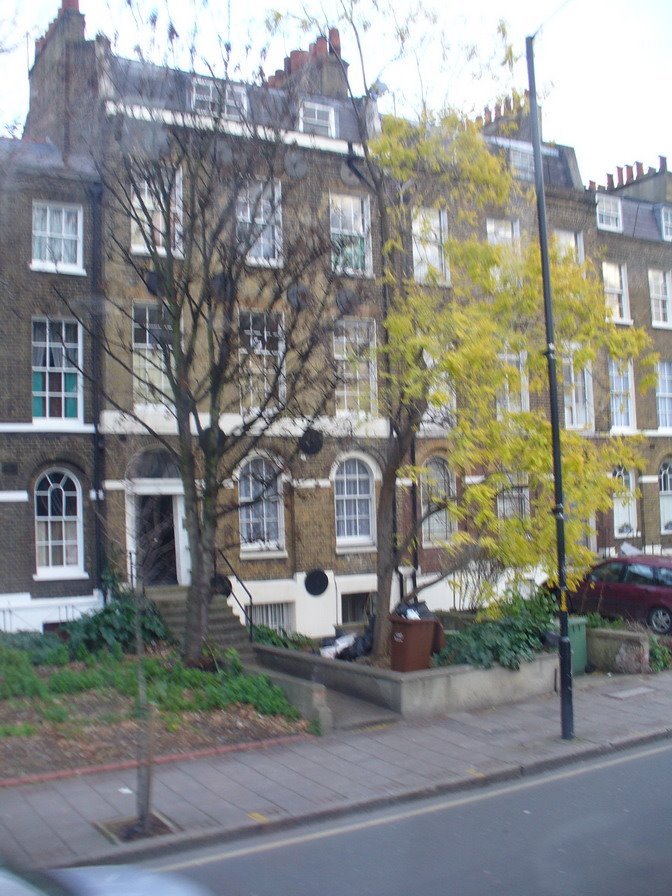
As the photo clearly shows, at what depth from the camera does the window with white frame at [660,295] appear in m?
28.7

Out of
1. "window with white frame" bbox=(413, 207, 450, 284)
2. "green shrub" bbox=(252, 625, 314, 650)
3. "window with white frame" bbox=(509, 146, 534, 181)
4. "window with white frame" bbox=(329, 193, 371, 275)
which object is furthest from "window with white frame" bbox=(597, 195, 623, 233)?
"green shrub" bbox=(252, 625, 314, 650)

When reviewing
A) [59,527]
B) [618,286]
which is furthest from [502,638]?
[618,286]

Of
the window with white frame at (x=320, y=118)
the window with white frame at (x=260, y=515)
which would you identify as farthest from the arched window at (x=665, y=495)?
the window with white frame at (x=320, y=118)

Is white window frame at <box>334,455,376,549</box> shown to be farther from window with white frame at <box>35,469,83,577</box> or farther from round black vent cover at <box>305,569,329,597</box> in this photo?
window with white frame at <box>35,469,83,577</box>

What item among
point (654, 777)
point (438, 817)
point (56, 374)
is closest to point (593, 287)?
point (654, 777)

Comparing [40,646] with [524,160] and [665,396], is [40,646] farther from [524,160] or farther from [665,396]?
[665,396]

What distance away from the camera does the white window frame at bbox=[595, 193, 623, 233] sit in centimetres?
2809

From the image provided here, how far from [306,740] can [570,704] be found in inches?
133

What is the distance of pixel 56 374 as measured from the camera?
749 inches

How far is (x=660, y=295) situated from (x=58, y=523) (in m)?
20.3

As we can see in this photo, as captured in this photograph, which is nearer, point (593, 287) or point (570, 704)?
point (570, 704)

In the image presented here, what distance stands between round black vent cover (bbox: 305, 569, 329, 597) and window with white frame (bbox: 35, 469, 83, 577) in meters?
5.18

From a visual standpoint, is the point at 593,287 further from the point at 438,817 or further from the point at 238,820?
the point at 238,820

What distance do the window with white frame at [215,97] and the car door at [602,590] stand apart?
494 inches
